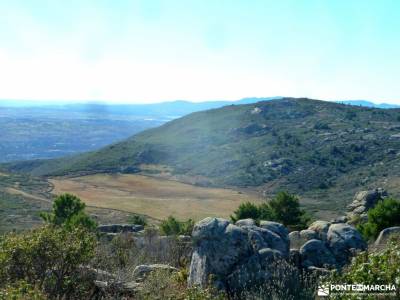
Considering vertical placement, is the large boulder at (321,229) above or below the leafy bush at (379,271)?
below

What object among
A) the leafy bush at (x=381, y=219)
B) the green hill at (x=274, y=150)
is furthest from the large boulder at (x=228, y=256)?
the green hill at (x=274, y=150)

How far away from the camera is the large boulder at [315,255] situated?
1394 centimetres

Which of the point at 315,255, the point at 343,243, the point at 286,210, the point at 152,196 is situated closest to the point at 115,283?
the point at 315,255

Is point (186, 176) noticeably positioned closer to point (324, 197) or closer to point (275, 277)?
point (324, 197)

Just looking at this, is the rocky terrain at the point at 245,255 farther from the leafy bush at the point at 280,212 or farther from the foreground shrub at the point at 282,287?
the leafy bush at the point at 280,212

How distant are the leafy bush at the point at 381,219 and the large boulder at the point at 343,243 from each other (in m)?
10.9

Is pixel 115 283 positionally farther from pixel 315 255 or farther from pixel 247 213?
pixel 247 213

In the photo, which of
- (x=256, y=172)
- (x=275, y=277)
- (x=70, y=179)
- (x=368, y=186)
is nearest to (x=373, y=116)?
(x=256, y=172)

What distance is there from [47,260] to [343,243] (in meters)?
8.79

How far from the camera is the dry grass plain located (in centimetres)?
6850

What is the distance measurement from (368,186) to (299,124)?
52355 millimetres

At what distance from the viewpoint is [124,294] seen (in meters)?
11.2

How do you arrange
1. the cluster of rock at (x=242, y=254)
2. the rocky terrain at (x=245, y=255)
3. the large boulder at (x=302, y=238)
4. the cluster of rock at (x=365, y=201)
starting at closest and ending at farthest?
the rocky terrain at (x=245, y=255) → the cluster of rock at (x=242, y=254) → the large boulder at (x=302, y=238) → the cluster of rock at (x=365, y=201)

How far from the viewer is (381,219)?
26.2 meters
